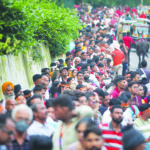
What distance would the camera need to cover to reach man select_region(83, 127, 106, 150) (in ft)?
16.2

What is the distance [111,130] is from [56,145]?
3.75 feet

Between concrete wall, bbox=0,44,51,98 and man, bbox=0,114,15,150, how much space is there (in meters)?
5.02

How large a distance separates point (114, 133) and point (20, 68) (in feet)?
21.7

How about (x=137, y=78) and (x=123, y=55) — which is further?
(x=123, y=55)

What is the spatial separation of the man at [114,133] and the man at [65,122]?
2.43 feet

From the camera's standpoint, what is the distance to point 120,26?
3058cm

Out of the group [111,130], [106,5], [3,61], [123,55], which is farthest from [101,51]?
[106,5]

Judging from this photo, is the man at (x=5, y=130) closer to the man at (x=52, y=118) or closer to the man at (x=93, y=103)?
the man at (x=52, y=118)

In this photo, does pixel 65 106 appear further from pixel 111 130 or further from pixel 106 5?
pixel 106 5

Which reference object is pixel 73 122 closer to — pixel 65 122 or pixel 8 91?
pixel 65 122

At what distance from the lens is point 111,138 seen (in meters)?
6.11

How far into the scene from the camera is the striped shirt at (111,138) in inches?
236

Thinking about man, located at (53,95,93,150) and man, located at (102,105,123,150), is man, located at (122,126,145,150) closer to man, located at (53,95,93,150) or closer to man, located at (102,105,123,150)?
man, located at (53,95,93,150)

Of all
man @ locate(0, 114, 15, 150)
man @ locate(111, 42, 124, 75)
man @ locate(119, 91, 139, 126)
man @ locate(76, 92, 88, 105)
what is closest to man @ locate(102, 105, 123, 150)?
man @ locate(76, 92, 88, 105)
